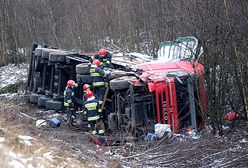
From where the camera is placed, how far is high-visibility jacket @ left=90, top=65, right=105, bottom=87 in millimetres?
9562

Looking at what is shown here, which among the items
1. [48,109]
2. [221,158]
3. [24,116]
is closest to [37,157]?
[221,158]

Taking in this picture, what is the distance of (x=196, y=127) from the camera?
28.2ft

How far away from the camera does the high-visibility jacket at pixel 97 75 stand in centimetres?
956

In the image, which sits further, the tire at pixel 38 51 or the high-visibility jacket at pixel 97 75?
the tire at pixel 38 51

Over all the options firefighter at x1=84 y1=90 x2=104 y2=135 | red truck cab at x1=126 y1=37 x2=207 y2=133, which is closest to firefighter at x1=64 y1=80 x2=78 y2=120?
firefighter at x1=84 y1=90 x2=104 y2=135

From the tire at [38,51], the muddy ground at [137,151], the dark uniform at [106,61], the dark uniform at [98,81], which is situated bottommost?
the muddy ground at [137,151]

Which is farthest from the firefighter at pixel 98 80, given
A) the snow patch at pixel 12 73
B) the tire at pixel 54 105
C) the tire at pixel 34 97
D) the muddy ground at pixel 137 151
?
the snow patch at pixel 12 73

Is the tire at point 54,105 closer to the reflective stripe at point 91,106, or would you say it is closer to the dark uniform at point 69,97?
the dark uniform at point 69,97

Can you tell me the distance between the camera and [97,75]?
379 inches

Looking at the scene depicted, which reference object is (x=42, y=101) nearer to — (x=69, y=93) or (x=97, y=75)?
(x=69, y=93)

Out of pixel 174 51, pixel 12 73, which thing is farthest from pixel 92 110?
pixel 12 73

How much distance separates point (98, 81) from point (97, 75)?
0.45ft

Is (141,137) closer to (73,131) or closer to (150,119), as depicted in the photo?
(150,119)

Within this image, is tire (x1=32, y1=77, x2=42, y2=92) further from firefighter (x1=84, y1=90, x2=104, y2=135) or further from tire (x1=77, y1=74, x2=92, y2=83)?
firefighter (x1=84, y1=90, x2=104, y2=135)
